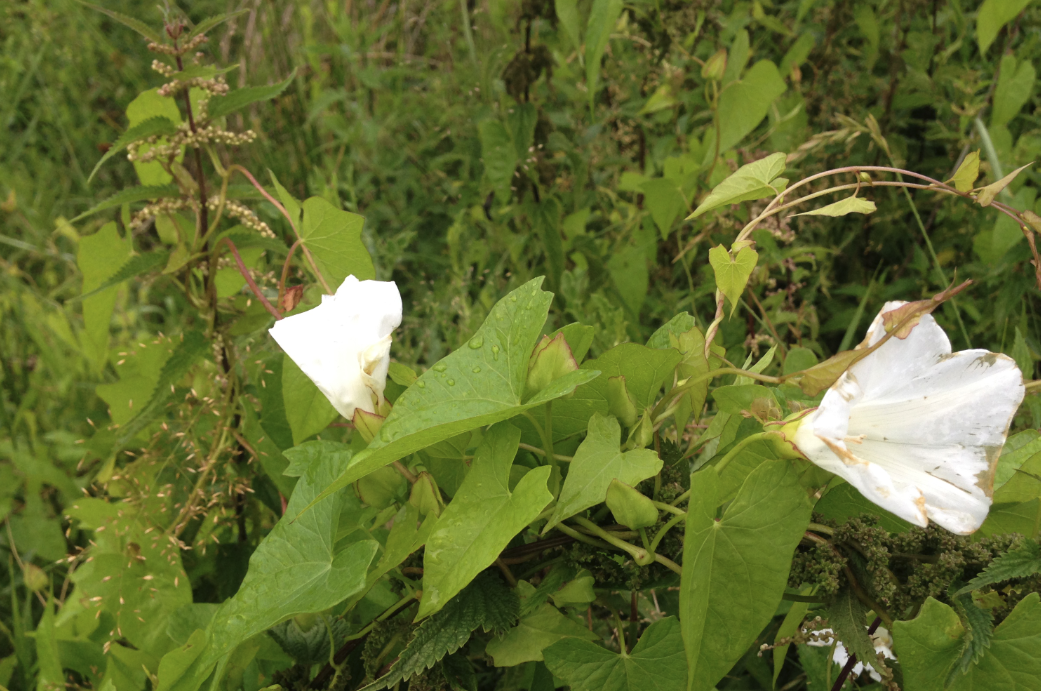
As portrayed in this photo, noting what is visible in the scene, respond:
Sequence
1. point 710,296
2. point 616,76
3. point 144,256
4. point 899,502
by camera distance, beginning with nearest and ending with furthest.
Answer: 1. point 899,502
2. point 144,256
3. point 710,296
4. point 616,76

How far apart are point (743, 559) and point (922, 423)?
122 mm

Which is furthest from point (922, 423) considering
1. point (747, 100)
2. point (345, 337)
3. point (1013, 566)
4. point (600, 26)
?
point (747, 100)

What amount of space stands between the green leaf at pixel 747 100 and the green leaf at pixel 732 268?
2.18ft

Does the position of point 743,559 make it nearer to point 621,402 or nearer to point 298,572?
point 621,402

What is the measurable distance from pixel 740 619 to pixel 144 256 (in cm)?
66

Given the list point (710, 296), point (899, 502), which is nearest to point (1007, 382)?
point (899, 502)

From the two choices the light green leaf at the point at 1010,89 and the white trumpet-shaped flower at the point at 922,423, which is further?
the light green leaf at the point at 1010,89

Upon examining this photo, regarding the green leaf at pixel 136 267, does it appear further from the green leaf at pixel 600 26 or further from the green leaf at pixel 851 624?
the green leaf at pixel 851 624

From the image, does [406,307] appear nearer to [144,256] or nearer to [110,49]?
[144,256]

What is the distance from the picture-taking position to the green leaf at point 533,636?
1.67 feet

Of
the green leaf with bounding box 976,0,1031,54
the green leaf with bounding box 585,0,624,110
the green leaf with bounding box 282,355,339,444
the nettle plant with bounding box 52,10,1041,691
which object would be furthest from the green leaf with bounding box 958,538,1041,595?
the green leaf with bounding box 976,0,1031,54

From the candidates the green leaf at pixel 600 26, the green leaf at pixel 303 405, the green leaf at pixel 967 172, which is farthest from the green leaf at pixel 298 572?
the green leaf at pixel 600 26

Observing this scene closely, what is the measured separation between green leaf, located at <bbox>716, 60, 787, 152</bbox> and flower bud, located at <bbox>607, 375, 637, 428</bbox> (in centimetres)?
73

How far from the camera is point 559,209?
1.26m
